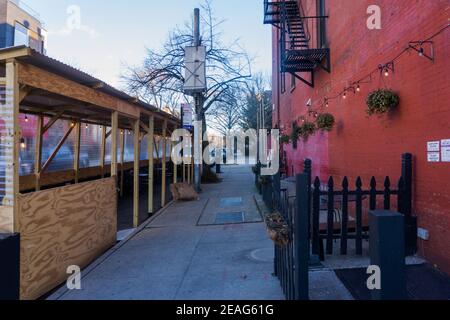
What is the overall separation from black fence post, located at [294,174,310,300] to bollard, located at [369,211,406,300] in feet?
3.61

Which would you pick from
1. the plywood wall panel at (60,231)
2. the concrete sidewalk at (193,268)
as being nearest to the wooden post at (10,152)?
the plywood wall panel at (60,231)

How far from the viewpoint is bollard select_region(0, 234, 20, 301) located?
3443 millimetres

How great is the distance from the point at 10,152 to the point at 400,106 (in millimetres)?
5136

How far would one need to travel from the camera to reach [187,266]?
4.94 m

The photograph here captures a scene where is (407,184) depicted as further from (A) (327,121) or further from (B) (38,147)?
(B) (38,147)

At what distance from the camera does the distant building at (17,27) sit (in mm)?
28453

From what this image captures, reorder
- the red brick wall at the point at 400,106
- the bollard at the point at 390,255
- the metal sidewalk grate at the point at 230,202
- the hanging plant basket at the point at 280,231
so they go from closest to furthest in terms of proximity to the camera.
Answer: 1. the bollard at the point at 390,255
2. the hanging plant basket at the point at 280,231
3. the red brick wall at the point at 400,106
4. the metal sidewalk grate at the point at 230,202

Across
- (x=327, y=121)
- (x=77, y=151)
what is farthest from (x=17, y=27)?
(x=327, y=121)

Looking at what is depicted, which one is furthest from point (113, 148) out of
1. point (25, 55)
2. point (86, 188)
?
point (25, 55)

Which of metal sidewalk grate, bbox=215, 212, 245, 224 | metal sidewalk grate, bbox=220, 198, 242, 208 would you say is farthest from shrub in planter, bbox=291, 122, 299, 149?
metal sidewalk grate, bbox=215, 212, 245, 224

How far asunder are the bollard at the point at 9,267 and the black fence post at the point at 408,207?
4.78m

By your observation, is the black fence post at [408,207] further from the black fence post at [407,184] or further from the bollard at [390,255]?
the bollard at [390,255]

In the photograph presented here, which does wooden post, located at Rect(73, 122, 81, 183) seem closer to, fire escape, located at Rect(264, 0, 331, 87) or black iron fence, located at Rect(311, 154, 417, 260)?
fire escape, located at Rect(264, 0, 331, 87)
